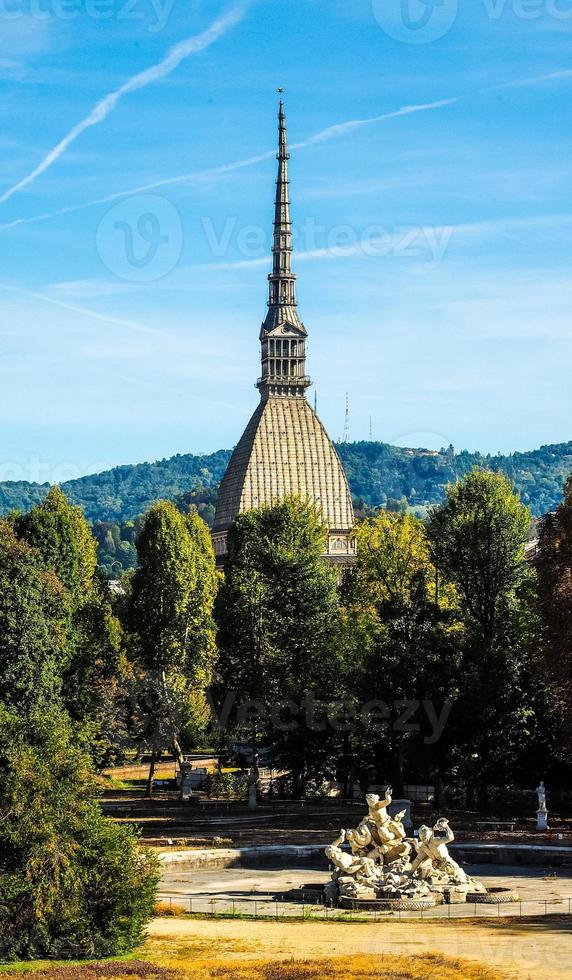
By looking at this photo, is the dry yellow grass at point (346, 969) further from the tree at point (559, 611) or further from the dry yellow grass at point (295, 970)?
the tree at point (559, 611)

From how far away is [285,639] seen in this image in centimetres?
10650

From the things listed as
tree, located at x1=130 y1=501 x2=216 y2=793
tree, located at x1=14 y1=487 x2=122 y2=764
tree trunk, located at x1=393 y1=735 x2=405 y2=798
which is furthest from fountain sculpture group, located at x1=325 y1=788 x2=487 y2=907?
tree, located at x1=130 y1=501 x2=216 y2=793

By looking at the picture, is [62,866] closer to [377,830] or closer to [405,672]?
[377,830]

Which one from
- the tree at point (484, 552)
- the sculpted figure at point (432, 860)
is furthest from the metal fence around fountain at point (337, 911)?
the tree at point (484, 552)

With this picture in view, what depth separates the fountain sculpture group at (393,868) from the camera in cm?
6675

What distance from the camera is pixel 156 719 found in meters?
108

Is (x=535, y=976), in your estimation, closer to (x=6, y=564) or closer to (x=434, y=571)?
(x=6, y=564)

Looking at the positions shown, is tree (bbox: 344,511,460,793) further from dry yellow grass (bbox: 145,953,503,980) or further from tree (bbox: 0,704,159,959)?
dry yellow grass (bbox: 145,953,503,980)

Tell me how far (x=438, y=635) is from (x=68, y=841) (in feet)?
135

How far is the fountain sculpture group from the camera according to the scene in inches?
2628

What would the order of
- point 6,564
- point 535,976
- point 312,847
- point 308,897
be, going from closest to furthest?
point 535,976
point 308,897
point 312,847
point 6,564

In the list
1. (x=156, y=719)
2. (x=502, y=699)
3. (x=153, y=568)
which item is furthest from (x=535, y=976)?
(x=153, y=568)

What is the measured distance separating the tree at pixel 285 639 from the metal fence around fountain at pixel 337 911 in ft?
114

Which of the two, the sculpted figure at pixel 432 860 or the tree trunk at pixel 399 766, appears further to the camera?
the tree trunk at pixel 399 766
